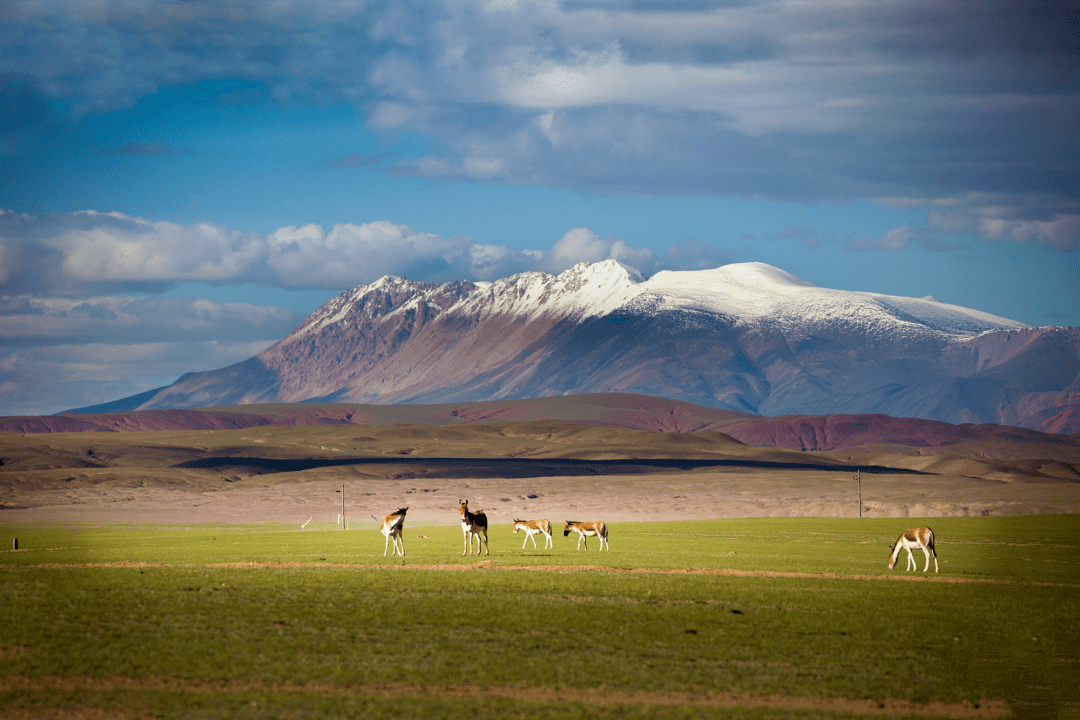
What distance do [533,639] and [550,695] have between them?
3987mm

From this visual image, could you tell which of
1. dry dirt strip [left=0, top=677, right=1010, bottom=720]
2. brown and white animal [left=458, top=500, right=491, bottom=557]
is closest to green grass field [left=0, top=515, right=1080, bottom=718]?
dry dirt strip [left=0, top=677, right=1010, bottom=720]

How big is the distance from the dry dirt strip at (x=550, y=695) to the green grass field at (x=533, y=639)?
0.17 feet

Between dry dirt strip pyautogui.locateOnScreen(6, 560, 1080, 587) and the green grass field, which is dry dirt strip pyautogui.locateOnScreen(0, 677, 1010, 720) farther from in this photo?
dry dirt strip pyautogui.locateOnScreen(6, 560, 1080, 587)

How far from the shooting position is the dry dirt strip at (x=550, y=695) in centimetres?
1571

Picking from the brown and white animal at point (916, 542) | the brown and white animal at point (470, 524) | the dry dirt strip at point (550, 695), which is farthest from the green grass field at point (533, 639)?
the brown and white animal at point (470, 524)

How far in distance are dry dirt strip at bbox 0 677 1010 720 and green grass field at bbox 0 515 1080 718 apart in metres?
0.05

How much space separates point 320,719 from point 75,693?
4.40 m

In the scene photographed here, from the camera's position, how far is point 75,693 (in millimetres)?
15641

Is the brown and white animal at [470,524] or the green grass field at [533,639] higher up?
the brown and white animal at [470,524]

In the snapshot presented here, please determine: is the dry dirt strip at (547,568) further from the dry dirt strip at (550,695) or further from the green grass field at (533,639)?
the dry dirt strip at (550,695)

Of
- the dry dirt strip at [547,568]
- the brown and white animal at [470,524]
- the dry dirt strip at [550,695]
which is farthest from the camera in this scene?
the brown and white animal at [470,524]

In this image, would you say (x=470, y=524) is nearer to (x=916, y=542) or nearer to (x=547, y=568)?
(x=547, y=568)

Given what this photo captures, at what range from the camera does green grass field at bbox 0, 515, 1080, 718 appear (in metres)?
15.8

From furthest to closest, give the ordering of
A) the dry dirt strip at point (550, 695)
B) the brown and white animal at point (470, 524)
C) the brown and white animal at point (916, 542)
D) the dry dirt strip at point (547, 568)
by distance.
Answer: the brown and white animal at point (470, 524) → the brown and white animal at point (916, 542) → the dry dirt strip at point (547, 568) → the dry dirt strip at point (550, 695)
